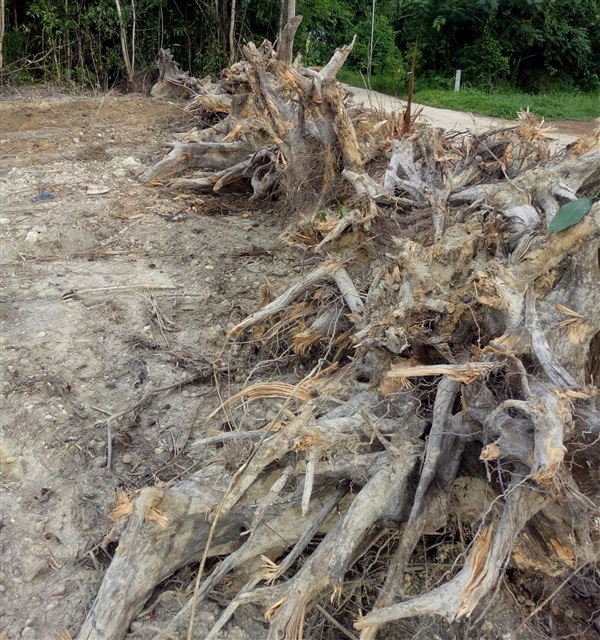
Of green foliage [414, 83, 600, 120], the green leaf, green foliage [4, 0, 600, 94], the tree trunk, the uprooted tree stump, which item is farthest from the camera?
green foliage [414, 83, 600, 120]

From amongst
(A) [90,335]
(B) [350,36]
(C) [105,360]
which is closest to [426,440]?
(C) [105,360]

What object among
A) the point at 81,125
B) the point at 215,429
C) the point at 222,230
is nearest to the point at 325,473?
the point at 215,429

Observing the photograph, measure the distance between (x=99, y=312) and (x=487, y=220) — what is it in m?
2.17

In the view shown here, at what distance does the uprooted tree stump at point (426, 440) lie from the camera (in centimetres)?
165

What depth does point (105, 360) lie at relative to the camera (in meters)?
3.08

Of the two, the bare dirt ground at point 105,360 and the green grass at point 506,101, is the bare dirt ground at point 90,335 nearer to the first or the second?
the bare dirt ground at point 105,360

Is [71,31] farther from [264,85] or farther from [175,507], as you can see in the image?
[175,507]

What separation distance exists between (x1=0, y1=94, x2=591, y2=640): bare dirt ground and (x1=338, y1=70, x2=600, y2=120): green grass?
6155mm

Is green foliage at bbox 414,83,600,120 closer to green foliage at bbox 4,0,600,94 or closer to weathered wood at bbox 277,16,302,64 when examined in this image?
green foliage at bbox 4,0,600,94

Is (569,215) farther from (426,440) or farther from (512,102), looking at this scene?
(512,102)

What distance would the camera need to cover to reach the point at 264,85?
444 cm

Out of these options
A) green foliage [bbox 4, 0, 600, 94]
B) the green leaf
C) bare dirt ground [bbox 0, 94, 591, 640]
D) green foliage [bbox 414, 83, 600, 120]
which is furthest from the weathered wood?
green foliage [bbox 414, 83, 600, 120]

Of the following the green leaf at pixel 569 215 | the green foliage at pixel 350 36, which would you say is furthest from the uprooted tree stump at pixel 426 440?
the green foliage at pixel 350 36

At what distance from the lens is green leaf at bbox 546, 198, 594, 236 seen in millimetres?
1980
